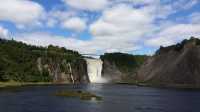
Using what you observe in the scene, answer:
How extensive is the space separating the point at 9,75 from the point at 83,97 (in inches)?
4238

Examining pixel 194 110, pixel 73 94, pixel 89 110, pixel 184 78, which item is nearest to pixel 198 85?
pixel 184 78

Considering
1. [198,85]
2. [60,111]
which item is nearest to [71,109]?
[60,111]

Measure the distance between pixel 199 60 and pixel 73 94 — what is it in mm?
101654

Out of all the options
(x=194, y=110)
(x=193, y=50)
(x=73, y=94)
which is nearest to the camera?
(x=194, y=110)

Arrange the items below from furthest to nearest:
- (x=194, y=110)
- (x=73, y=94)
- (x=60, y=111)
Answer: (x=73, y=94), (x=194, y=110), (x=60, y=111)

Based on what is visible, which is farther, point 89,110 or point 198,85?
point 198,85

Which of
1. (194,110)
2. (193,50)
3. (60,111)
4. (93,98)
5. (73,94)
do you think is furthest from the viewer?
(193,50)

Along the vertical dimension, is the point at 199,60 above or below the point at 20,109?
above

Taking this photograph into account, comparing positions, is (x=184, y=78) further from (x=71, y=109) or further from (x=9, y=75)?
(x=71, y=109)

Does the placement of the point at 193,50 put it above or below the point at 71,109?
above

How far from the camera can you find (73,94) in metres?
110

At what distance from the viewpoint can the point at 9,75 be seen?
19975 cm

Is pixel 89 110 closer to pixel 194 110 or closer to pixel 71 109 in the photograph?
pixel 71 109

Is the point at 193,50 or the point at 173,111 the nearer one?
the point at 173,111
